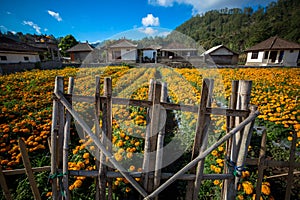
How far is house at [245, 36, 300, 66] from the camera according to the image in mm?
21266

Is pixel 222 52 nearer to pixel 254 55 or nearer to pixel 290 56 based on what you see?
pixel 254 55

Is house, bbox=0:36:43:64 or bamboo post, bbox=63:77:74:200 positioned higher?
house, bbox=0:36:43:64

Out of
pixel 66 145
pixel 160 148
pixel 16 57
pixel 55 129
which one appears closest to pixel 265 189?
pixel 160 148

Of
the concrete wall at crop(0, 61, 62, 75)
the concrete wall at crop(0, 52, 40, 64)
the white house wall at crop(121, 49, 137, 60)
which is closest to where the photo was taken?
the concrete wall at crop(0, 61, 62, 75)

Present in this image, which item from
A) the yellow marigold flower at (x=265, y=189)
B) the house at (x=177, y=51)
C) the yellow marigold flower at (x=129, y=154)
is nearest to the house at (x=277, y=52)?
the house at (x=177, y=51)

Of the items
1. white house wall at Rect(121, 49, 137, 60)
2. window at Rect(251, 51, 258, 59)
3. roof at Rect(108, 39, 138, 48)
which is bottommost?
white house wall at Rect(121, 49, 137, 60)

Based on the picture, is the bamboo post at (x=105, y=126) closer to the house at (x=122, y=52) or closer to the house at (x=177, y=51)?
the house at (x=122, y=52)

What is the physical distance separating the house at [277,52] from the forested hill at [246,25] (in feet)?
48.4

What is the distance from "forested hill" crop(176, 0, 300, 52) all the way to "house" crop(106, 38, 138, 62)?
30.4 meters

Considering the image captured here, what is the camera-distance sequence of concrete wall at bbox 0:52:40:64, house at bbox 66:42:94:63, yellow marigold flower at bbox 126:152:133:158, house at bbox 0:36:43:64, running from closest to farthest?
1. yellow marigold flower at bbox 126:152:133:158
2. house at bbox 0:36:43:64
3. concrete wall at bbox 0:52:40:64
4. house at bbox 66:42:94:63

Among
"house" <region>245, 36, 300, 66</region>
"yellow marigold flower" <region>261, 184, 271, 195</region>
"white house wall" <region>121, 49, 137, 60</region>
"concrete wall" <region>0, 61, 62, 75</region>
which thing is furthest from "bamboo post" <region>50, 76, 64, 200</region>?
"house" <region>245, 36, 300, 66</region>

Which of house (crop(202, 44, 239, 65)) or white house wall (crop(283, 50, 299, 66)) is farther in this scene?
house (crop(202, 44, 239, 65))

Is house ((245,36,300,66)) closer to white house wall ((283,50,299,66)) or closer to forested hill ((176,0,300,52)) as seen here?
white house wall ((283,50,299,66))

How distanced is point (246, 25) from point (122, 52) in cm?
6724
